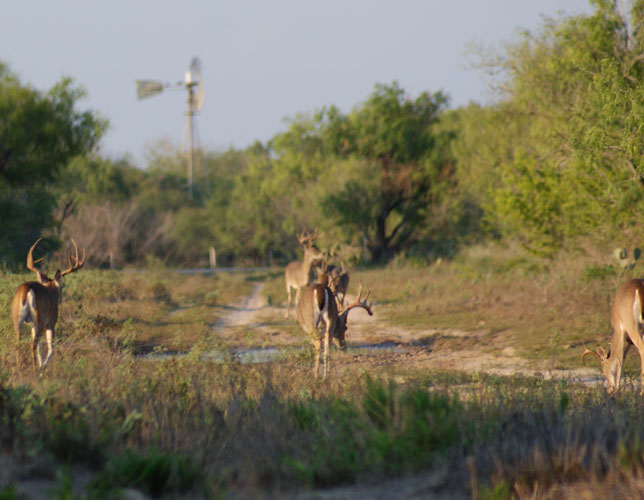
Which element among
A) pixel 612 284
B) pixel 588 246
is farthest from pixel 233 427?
pixel 588 246

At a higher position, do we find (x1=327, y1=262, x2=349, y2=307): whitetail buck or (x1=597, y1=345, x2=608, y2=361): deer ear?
(x1=327, y1=262, x2=349, y2=307): whitetail buck

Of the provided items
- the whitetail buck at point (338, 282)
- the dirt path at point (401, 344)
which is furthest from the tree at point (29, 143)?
the whitetail buck at point (338, 282)

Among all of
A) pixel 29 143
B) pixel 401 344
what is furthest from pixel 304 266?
pixel 29 143

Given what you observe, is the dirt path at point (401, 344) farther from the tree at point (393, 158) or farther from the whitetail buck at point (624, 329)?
the tree at point (393, 158)

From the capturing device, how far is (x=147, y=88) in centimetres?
6084

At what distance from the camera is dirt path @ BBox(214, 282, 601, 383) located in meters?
12.4

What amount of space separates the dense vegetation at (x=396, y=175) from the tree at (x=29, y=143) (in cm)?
5

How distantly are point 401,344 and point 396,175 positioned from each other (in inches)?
921

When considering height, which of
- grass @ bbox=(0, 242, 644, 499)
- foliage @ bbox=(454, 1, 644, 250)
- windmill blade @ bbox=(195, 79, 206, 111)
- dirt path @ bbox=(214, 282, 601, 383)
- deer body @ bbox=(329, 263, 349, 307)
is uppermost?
windmill blade @ bbox=(195, 79, 206, 111)

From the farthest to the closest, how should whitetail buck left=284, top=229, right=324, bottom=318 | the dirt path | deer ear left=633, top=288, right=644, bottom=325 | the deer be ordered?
whitetail buck left=284, top=229, right=324, bottom=318
the deer
the dirt path
deer ear left=633, top=288, right=644, bottom=325

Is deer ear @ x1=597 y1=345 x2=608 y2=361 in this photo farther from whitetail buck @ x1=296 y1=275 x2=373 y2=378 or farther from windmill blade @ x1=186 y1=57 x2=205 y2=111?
windmill blade @ x1=186 y1=57 x2=205 y2=111

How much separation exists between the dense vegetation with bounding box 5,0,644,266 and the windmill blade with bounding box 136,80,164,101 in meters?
7.08

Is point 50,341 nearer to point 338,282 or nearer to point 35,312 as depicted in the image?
point 35,312

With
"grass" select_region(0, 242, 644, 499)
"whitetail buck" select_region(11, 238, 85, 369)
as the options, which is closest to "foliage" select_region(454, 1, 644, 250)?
"grass" select_region(0, 242, 644, 499)
